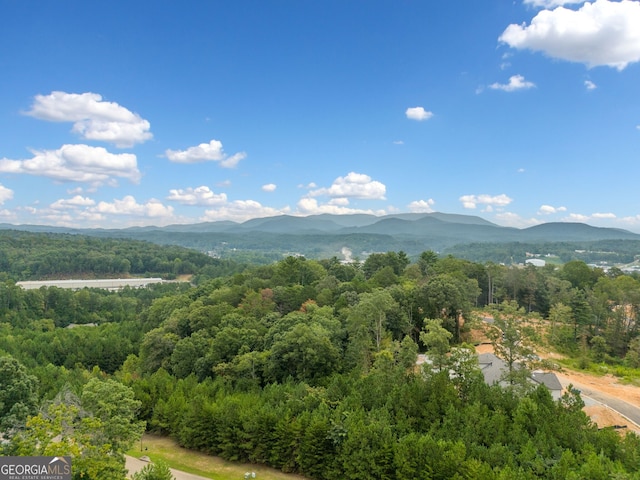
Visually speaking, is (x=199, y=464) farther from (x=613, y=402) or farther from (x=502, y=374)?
(x=613, y=402)

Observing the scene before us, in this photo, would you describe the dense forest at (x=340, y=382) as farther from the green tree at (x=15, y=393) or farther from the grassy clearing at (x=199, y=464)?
the grassy clearing at (x=199, y=464)

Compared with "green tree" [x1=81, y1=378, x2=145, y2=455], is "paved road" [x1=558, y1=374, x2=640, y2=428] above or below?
below

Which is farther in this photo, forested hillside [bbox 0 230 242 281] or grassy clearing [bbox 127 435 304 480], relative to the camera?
forested hillside [bbox 0 230 242 281]

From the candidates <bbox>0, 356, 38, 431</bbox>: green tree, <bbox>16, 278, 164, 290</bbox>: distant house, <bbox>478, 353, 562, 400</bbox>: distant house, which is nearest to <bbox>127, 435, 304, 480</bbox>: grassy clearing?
<bbox>0, 356, 38, 431</bbox>: green tree

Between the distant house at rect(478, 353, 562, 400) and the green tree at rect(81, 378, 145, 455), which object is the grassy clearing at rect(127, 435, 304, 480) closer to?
the green tree at rect(81, 378, 145, 455)

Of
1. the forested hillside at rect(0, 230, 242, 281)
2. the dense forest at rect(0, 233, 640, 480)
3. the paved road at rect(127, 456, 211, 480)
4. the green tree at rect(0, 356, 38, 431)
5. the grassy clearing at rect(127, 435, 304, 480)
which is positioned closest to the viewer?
the dense forest at rect(0, 233, 640, 480)

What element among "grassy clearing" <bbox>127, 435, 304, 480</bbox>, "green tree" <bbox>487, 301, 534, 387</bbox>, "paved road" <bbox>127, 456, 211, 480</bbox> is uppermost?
"green tree" <bbox>487, 301, 534, 387</bbox>

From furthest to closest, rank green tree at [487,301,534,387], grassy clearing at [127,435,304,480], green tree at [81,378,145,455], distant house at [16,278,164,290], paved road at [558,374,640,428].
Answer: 1. distant house at [16,278,164,290]
2. paved road at [558,374,640,428]
3. green tree at [487,301,534,387]
4. grassy clearing at [127,435,304,480]
5. green tree at [81,378,145,455]

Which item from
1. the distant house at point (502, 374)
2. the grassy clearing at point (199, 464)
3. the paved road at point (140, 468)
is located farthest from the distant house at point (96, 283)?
the distant house at point (502, 374)
